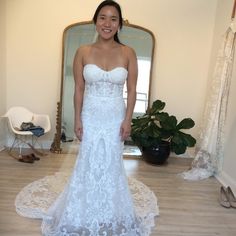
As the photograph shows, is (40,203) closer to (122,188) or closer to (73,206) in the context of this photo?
(73,206)

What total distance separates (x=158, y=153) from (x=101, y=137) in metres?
1.80

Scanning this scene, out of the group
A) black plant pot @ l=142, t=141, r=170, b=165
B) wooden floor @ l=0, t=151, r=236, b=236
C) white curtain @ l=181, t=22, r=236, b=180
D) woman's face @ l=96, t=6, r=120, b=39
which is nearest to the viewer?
woman's face @ l=96, t=6, r=120, b=39

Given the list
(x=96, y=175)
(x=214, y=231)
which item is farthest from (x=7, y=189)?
(x=214, y=231)

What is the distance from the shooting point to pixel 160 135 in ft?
11.2

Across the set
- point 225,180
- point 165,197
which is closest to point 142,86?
point 225,180

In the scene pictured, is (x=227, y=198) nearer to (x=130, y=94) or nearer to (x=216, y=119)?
(x=216, y=119)

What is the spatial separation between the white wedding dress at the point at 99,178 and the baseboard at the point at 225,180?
Result: 1.25 m

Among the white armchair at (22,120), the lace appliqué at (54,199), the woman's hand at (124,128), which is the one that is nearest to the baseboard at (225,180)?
the lace appliqué at (54,199)

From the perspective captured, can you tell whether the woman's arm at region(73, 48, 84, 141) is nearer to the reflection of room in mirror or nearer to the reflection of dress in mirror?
the reflection of dress in mirror

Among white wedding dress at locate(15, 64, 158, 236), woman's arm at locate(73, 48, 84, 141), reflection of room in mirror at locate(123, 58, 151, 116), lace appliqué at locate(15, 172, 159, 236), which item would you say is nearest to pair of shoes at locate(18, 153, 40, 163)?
lace appliqué at locate(15, 172, 159, 236)

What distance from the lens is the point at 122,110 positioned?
72.9 inches

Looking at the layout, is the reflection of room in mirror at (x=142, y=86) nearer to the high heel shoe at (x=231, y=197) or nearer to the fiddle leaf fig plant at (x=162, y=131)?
the fiddle leaf fig plant at (x=162, y=131)

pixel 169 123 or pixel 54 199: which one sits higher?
pixel 169 123

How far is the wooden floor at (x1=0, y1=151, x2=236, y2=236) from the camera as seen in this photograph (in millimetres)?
2061
